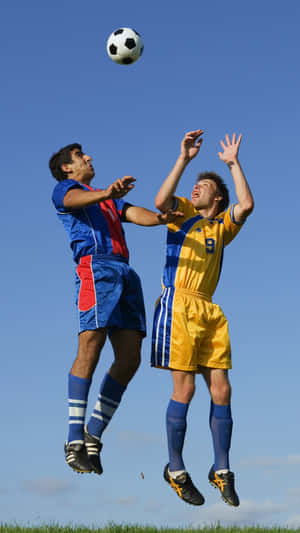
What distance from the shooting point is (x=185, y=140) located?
766cm

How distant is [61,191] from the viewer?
7.74 m

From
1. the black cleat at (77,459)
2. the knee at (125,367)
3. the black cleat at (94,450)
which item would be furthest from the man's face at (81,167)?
the black cleat at (77,459)

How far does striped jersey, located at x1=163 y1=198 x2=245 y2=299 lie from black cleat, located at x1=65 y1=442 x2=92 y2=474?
6.76 feet

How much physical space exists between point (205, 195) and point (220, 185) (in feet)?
1.21

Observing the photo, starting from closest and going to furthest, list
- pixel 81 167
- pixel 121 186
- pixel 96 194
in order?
pixel 121 186 < pixel 96 194 < pixel 81 167

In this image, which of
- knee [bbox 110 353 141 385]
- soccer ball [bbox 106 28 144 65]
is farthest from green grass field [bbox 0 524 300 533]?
soccer ball [bbox 106 28 144 65]

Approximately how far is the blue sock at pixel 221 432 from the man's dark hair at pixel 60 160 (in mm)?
3275

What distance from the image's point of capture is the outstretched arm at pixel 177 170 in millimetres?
7539

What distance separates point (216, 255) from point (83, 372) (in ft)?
6.68

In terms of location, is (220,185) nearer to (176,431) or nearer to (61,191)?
(61,191)

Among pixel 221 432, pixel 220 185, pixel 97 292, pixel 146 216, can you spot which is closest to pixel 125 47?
pixel 220 185

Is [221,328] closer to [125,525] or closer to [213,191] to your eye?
[213,191]

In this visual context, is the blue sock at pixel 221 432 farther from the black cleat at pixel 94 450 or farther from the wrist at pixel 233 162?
the wrist at pixel 233 162

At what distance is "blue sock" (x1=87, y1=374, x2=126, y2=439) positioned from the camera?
310 inches
